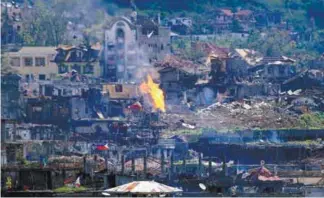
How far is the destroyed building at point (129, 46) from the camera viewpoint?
143 feet

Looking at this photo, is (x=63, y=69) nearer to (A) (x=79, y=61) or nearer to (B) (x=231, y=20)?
(A) (x=79, y=61)

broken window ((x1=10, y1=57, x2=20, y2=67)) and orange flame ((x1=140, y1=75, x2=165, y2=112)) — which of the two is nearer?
orange flame ((x1=140, y1=75, x2=165, y2=112))

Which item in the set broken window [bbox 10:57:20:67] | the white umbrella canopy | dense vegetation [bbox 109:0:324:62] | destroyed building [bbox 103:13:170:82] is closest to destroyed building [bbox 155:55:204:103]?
destroyed building [bbox 103:13:170:82]

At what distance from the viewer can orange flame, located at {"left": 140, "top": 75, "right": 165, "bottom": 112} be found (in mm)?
39719

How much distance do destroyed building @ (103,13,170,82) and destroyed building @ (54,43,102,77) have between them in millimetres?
218

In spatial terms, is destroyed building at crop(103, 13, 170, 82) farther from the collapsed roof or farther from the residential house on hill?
the residential house on hill

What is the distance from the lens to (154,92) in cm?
4088

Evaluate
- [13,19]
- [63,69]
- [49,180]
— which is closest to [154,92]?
[63,69]

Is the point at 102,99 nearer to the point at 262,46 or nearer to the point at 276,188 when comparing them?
the point at 262,46

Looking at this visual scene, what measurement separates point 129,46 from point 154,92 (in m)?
3.55

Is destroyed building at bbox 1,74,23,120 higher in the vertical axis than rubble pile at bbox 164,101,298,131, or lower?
higher

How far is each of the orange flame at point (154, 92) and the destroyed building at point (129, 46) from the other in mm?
979

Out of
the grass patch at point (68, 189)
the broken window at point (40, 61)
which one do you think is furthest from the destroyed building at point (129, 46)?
the grass patch at point (68, 189)

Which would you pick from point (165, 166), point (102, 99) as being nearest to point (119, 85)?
point (102, 99)
